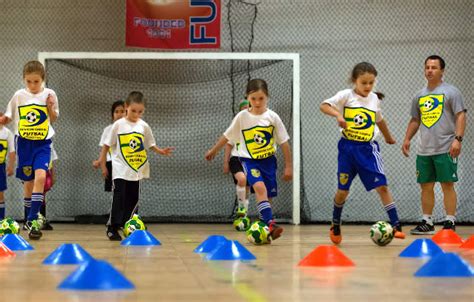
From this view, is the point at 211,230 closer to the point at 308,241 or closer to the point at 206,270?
the point at 308,241

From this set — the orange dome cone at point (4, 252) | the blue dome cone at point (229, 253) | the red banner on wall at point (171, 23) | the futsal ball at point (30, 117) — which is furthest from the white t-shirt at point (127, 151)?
the red banner on wall at point (171, 23)

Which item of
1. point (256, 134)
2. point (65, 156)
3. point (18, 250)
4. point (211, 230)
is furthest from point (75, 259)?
point (65, 156)

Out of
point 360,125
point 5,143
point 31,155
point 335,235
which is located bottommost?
point 335,235

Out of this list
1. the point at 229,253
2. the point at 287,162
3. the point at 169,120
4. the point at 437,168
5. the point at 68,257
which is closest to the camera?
the point at 68,257

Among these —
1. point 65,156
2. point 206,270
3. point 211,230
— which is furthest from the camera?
point 65,156

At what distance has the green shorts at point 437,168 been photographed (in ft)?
28.2

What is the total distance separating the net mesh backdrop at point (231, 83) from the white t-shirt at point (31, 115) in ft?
10.3

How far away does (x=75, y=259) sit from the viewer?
5086 mm

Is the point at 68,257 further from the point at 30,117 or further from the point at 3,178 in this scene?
the point at 3,178

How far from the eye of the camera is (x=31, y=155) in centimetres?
804

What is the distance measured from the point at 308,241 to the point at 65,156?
4982mm

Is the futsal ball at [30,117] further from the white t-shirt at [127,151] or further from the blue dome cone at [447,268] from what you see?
the blue dome cone at [447,268]

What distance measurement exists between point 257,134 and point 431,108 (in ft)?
7.45

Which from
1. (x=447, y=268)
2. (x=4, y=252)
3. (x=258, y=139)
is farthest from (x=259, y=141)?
(x=447, y=268)
